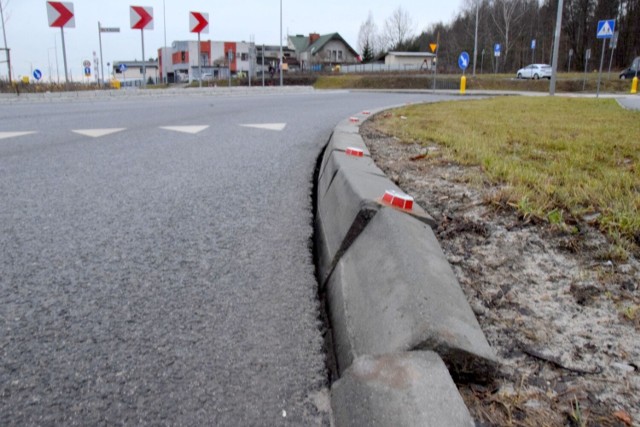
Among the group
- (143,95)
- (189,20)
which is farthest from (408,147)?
(189,20)

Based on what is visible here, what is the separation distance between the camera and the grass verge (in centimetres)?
254

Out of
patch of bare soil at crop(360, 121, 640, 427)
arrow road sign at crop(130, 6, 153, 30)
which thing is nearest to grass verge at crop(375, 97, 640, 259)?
patch of bare soil at crop(360, 121, 640, 427)

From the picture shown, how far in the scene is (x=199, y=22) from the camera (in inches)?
866

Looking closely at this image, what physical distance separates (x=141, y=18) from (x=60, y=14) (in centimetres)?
324

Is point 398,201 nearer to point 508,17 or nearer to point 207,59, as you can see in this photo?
point 508,17

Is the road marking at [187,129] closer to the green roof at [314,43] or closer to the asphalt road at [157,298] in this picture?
the asphalt road at [157,298]

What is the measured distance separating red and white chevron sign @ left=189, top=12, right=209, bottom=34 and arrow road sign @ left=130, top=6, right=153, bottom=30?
106 inches

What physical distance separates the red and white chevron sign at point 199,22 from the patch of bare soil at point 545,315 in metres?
21.6

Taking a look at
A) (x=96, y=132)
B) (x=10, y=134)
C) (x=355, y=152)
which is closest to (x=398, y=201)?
(x=355, y=152)

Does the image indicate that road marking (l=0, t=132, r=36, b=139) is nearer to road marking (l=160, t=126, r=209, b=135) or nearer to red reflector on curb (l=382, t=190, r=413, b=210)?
road marking (l=160, t=126, r=209, b=135)

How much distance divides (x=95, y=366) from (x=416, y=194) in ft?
7.53

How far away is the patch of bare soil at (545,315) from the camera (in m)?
1.26

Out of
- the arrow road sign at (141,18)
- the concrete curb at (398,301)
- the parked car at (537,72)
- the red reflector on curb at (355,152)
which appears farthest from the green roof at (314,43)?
the concrete curb at (398,301)

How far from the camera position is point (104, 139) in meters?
5.59
